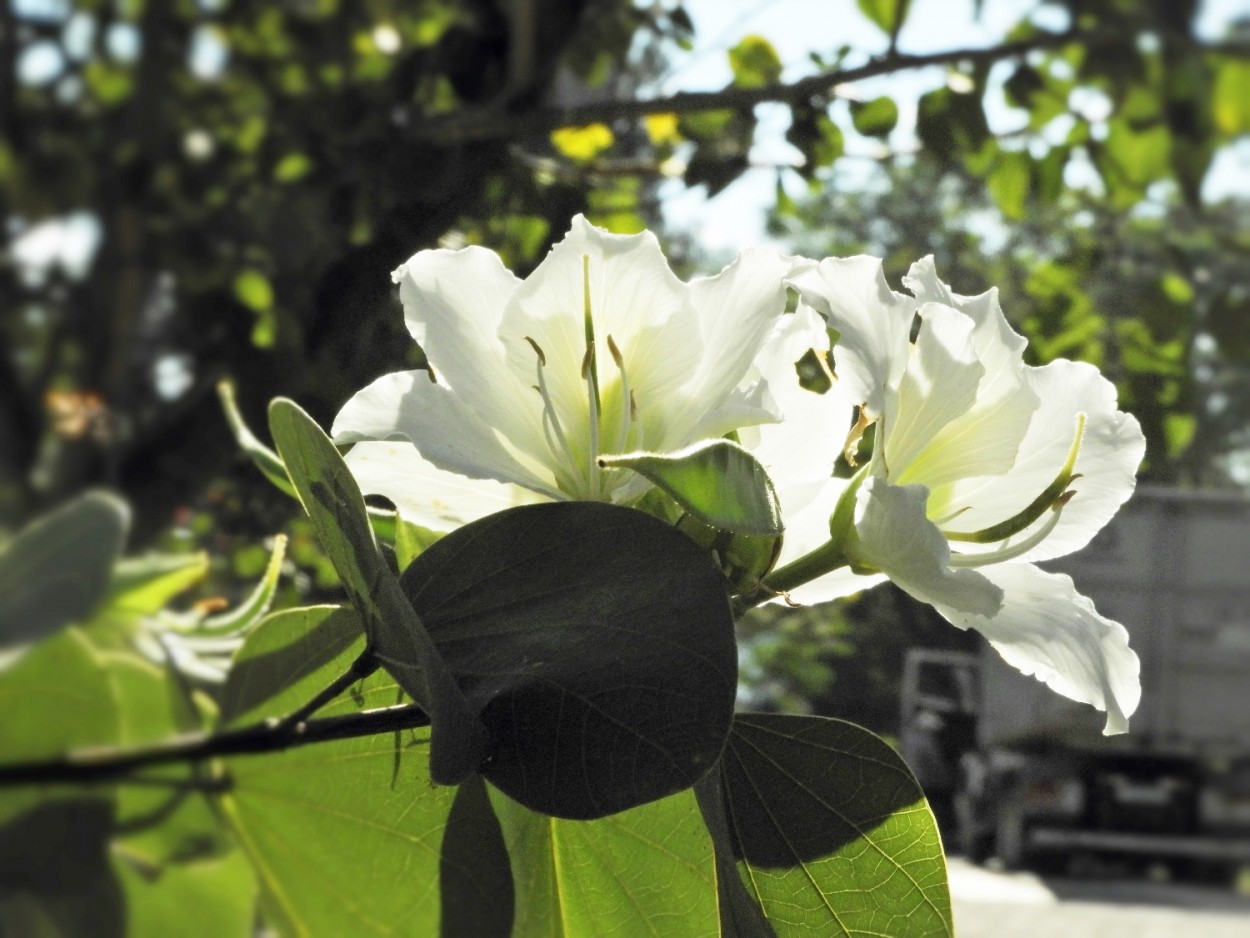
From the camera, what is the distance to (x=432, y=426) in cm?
17

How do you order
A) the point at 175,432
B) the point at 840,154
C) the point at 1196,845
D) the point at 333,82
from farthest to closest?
the point at 1196,845, the point at 333,82, the point at 840,154, the point at 175,432

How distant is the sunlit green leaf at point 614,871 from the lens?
159 millimetres

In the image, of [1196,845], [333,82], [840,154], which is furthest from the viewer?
[1196,845]

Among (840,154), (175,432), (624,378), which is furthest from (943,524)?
(840,154)

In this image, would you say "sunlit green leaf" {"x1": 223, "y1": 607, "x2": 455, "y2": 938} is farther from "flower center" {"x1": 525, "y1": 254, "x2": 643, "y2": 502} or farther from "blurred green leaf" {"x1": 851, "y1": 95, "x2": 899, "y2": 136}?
"blurred green leaf" {"x1": 851, "y1": 95, "x2": 899, "y2": 136}

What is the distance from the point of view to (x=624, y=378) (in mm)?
166

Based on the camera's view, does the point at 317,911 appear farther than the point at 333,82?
No

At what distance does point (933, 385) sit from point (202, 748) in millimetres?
112

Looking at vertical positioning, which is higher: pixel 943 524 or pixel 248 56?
pixel 248 56

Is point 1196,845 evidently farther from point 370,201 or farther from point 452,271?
point 452,271

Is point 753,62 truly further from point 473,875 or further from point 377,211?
point 473,875

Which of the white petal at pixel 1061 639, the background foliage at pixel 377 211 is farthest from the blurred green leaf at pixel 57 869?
the white petal at pixel 1061 639

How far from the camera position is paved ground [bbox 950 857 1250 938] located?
2.96m

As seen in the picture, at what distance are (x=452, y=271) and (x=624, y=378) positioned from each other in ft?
0.11
